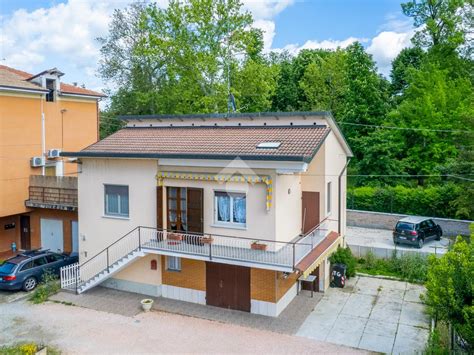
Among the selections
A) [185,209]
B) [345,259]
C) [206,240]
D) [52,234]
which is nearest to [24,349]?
[206,240]

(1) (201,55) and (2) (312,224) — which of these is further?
(1) (201,55)

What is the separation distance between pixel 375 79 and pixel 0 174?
29976 mm

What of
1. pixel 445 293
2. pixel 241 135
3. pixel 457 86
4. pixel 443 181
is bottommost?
pixel 445 293

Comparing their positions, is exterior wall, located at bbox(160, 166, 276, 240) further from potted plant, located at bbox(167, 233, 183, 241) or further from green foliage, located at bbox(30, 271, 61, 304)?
green foliage, located at bbox(30, 271, 61, 304)

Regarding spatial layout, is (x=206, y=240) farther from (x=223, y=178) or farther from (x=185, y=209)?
(x=223, y=178)

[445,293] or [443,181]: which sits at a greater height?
[443,181]

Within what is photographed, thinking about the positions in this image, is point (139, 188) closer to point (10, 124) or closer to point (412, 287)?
point (10, 124)

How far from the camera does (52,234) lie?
23.5 meters

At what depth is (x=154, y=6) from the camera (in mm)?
34938

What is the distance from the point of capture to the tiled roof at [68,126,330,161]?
49.2 ft

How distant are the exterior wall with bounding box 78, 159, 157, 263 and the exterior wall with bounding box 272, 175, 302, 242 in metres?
5.18

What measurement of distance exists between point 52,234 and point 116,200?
25.4ft

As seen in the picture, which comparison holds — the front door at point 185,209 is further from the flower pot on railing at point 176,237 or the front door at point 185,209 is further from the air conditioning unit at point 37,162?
the air conditioning unit at point 37,162

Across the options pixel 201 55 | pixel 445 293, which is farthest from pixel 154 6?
pixel 445 293
